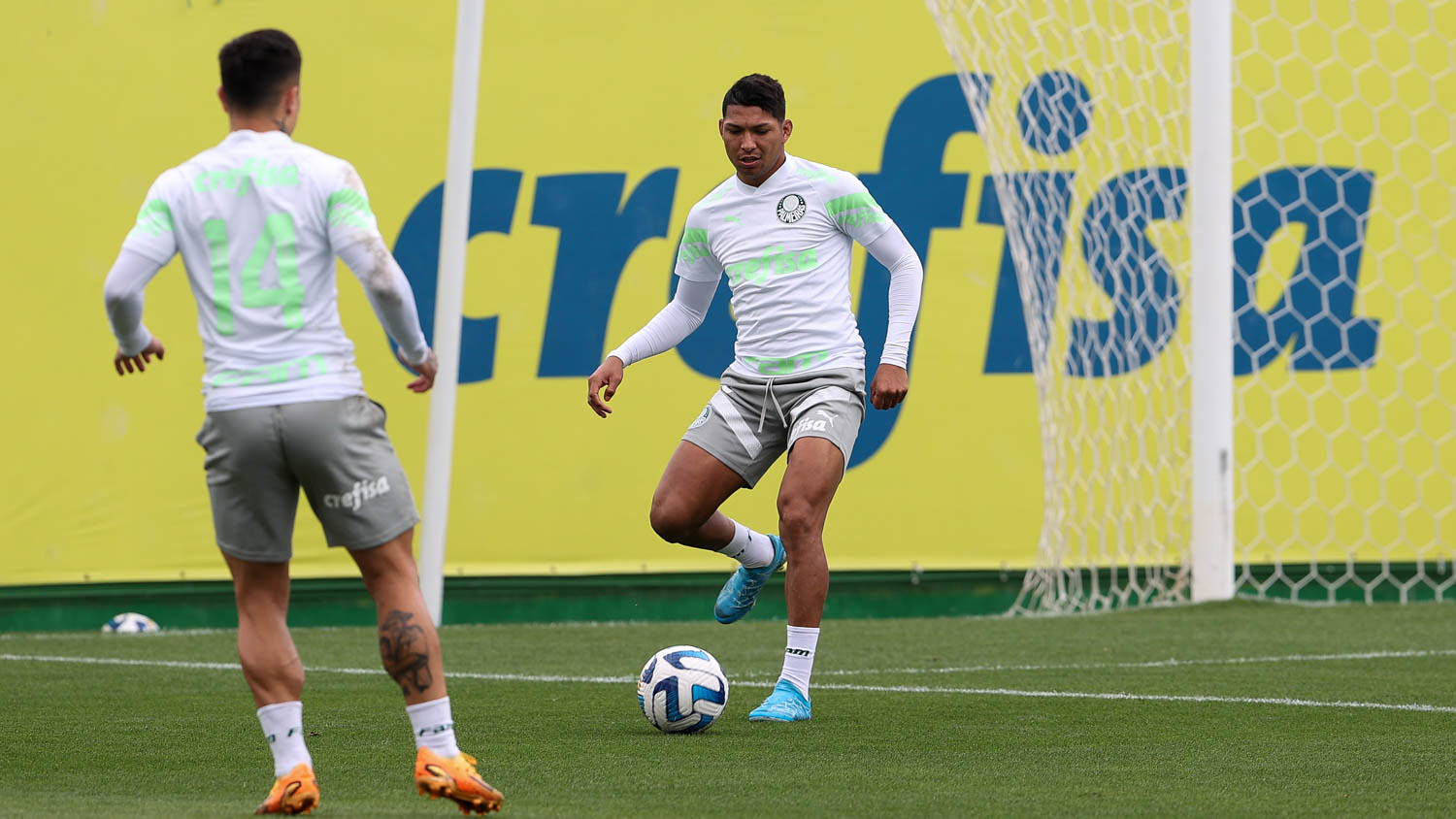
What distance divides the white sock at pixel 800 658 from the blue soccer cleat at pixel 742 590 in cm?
53

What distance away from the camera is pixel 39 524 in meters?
9.02

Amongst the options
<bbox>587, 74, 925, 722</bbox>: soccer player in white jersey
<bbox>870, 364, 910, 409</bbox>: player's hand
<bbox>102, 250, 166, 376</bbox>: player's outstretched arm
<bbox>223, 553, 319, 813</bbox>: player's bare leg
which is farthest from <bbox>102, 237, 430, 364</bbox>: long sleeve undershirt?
<bbox>870, 364, 910, 409</bbox>: player's hand

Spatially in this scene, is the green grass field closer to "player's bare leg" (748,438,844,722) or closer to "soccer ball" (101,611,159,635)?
"player's bare leg" (748,438,844,722)

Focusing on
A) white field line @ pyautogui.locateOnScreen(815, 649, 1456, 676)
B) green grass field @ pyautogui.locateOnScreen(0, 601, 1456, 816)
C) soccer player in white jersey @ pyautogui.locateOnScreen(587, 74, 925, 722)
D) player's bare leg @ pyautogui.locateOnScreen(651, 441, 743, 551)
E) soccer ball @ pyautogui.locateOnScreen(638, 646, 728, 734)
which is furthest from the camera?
white field line @ pyautogui.locateOnScreen(815, 649, 1456, 676)

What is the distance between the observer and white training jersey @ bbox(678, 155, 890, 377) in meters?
5.42

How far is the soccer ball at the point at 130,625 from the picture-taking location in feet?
28.9

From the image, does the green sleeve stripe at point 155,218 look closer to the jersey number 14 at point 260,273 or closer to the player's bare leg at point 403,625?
the jersey number 14 at point 260,273

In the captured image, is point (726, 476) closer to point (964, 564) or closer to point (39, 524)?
point (964, 564)

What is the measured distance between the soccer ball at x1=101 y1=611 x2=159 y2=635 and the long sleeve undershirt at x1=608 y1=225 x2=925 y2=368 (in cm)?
414

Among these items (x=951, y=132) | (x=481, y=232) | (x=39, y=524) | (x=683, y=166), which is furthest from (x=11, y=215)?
(x=951, y=132)

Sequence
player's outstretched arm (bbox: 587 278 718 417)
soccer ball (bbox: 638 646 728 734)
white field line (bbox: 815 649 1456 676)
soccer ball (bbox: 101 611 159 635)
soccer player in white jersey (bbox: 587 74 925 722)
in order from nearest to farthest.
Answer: soccer ball (bbox: 638 646 728 734) → soccer player in white jersey (bbox: 587 74 925 722) → player's outstretched arm (bbox: 587 278 718 417) → white field line (bbox: 815 649 1456 676) → soccer ball (bbox: 101 611 159 635)

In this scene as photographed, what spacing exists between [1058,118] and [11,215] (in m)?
5.26

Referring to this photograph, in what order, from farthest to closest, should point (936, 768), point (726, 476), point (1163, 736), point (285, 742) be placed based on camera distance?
point (726, 476) → point (1163, 736) → point (936, 768) → point (285, 742)

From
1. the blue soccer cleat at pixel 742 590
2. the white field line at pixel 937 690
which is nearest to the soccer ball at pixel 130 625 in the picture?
the white field line at pixel 937 690
